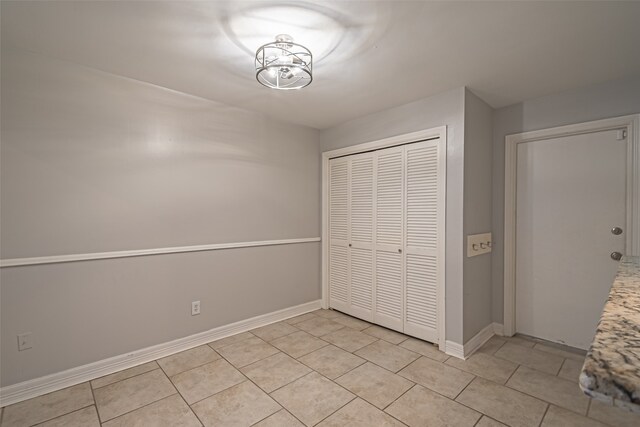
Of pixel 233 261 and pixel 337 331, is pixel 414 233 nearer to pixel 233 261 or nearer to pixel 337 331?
pixel 337 331

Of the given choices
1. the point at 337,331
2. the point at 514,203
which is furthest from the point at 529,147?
the point at 337,331

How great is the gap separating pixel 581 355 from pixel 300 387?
2.45 metres

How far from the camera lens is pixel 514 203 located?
2967 mm

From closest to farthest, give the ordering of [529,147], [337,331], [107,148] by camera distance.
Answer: [107,148] < [529,147] < [337,331]

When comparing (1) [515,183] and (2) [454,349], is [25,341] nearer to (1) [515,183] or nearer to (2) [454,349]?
(2) [454,349]

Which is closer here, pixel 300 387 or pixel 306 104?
pixel 300 387

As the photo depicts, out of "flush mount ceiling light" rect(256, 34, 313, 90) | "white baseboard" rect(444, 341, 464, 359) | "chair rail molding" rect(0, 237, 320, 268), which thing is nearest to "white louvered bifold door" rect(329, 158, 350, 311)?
"chair rail molding" rect(0, 237, 320, 268)

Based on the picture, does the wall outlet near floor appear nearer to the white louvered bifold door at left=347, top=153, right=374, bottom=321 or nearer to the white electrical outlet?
the white electrical outlet

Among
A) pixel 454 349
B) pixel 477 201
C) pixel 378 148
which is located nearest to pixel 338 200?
pixel 378 148

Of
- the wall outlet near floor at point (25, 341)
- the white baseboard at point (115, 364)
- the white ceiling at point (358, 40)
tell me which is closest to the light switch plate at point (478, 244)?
the white ceiling at point (358, 40)

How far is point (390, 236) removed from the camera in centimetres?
315

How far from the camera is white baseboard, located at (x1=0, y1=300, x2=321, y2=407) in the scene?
1976 mm

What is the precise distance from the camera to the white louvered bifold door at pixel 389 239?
10.0ft

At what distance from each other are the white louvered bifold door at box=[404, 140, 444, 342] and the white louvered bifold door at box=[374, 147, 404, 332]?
0.27 feet
